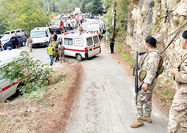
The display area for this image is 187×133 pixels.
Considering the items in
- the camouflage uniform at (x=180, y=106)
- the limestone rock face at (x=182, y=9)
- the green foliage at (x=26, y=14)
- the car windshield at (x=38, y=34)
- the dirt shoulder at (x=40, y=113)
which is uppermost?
the green foliage at (x=26, y=14)

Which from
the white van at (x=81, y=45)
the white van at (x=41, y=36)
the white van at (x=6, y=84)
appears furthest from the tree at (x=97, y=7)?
the white van at (x=6, y=84)

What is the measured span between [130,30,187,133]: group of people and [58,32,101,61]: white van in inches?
376

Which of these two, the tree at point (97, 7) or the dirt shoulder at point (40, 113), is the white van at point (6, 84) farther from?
the tree at point (97, 7)

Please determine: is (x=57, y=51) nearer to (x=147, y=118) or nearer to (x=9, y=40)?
(x=9, y=40)

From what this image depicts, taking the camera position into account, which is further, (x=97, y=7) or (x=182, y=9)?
(x=97, y=7)

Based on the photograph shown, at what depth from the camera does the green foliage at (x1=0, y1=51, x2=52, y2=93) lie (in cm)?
678

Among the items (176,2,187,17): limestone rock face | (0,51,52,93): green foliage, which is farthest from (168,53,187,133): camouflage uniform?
(0,51,52,93): green foliage

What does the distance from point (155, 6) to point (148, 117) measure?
24.0ft

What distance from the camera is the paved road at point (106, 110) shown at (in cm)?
439

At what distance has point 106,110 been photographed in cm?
543

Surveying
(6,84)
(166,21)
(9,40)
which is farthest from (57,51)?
(9,40)

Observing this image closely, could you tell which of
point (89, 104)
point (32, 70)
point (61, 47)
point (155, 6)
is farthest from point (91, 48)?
point (89, 104)

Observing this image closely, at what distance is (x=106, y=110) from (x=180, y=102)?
8.78ft

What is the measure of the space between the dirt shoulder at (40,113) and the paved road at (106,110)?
307mm
